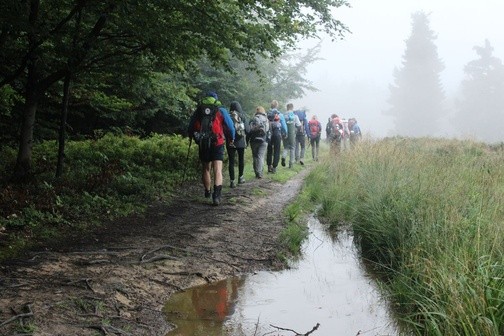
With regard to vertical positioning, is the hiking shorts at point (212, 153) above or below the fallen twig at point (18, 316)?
above

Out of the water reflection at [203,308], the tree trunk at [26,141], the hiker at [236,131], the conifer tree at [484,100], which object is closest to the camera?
the water reflection at [203,308]

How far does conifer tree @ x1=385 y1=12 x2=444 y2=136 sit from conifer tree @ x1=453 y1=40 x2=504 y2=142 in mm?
3844

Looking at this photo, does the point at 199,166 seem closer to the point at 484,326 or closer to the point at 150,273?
the point at 150,273

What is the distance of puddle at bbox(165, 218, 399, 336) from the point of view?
12.6 ft

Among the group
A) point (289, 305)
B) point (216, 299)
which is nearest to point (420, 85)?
point (289, 305)

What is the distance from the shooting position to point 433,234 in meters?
4.45

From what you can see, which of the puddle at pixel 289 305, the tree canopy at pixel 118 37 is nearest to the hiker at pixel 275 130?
A: the tree canopy at pixel 118 37

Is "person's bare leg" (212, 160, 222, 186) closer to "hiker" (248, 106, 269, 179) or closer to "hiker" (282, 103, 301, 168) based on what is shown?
"hiker" (248, 106, 269, 179)

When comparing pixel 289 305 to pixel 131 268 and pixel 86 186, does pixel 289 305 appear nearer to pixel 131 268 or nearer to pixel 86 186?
pixel 131 268

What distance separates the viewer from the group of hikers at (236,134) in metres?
8.63

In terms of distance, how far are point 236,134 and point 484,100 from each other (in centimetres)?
6584

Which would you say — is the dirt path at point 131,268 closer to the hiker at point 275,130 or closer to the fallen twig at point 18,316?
the fallen twig at point 18,316

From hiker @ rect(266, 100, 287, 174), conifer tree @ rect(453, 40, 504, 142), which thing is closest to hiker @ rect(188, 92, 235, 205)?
hiker @ rect(266, 100, 287, 174)

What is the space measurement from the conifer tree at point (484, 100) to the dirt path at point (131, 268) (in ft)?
214
